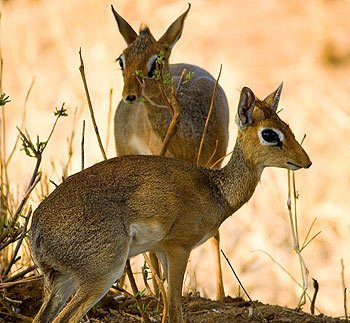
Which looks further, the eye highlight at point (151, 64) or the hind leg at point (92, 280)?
the eye highlight at point (151, 64)

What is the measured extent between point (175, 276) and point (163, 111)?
196cm

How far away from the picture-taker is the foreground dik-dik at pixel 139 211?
4539 millimetres

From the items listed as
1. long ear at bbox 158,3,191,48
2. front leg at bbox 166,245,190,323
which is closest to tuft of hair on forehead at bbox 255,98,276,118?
front leg at bbox 166,245,190,323

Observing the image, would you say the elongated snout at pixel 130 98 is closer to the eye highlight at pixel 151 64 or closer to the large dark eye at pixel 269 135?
the eye highlight at pixel 151 64

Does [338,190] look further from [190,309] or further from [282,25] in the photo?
[190,309]

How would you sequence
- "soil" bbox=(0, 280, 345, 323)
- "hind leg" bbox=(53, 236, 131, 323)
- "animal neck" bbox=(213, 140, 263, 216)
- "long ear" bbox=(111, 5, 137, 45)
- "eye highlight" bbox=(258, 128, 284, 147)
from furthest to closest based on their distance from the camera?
"long ear" bbox=(111, 5, 137, 45) → "soil" bbox=(0, 280, 345, 323) → "animal neck" bbox=(213, 140, 263, 216) → "eye highlight" bbox=(258, 128, 284, 147) → "hind leg" bbox=(53, 236, 131, 323)

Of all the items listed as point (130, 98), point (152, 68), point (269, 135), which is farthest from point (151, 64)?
point (269, 135)

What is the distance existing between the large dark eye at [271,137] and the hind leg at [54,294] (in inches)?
44.5

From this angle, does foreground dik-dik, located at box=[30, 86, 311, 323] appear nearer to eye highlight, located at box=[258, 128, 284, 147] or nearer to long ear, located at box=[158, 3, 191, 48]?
eye highlight, located at box=[258, 128, 284, 147]

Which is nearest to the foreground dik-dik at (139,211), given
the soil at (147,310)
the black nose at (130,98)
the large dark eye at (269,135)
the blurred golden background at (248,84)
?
the large dark eye at (269,135)

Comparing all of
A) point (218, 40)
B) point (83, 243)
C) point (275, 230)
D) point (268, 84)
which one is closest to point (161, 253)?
point (83, 243)

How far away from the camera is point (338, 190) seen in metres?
11.0

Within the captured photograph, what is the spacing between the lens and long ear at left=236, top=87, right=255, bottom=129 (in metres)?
5.02

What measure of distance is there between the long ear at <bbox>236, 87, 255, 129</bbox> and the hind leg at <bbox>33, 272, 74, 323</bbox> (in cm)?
113
